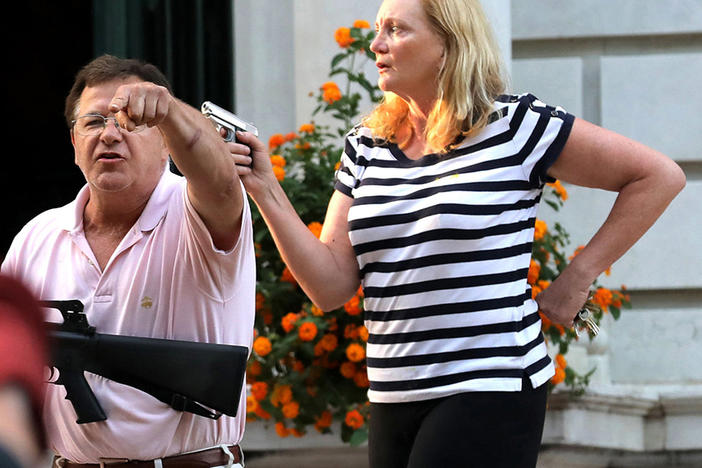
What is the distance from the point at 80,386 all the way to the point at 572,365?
2.87 meters

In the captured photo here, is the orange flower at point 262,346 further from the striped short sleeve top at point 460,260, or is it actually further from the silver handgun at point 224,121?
the silver handgun at point 224,121

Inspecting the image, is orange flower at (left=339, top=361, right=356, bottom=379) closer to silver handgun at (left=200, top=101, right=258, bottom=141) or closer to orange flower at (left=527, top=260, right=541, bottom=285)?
orange flower at (left=527, top=260, right=541, bottom=285)

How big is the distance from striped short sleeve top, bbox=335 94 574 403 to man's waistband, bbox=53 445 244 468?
1.19ft

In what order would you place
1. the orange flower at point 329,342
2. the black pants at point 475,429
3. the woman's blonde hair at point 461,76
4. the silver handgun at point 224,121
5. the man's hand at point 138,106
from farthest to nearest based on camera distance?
the orange flower at point 329,342 < the woman's blonde hair at point 461,76 < the black pants at point 475,429 < the silver handgun at point 224,121 < the man's hand at point 138,106

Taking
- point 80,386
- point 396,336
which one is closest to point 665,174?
point 396,336

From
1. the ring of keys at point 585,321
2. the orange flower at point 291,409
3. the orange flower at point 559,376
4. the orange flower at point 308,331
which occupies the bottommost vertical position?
the orange flower at point 291,409

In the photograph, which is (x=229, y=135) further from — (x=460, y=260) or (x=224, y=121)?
(x=460, y=260)

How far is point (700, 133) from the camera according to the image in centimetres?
530

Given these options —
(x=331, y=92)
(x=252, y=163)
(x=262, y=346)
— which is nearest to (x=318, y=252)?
(x=252, y=163)

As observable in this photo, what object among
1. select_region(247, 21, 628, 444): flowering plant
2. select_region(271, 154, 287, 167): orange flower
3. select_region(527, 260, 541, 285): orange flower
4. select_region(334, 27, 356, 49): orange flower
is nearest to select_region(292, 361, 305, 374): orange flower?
select_region(247, 21, 628, 444): flowering plant

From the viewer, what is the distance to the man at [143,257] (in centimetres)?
236

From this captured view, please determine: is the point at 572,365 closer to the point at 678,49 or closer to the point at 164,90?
the point at 678,49

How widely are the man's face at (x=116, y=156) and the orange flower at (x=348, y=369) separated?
1.55 metres

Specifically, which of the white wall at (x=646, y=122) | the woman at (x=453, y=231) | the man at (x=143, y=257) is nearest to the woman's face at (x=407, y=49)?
the woman at (x=453, y=231)
